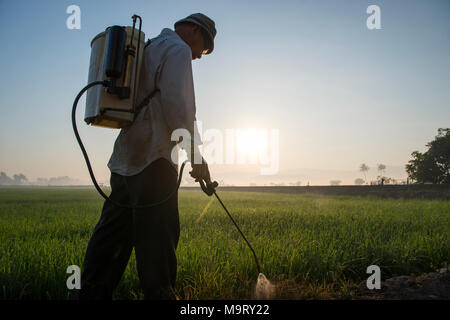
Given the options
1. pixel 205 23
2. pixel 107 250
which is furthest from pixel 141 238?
pixel 205 23

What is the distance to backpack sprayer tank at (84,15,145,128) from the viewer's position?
140 cm

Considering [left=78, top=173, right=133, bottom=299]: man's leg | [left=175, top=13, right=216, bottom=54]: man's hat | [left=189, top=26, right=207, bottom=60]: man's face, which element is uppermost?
[left=175, top=13, right=216, bottom=54]: man's hat

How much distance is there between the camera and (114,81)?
141 cm

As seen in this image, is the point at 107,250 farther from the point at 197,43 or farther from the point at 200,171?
the point at 197,43

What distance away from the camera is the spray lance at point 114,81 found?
140 cm

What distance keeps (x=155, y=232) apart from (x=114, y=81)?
0.92 meters

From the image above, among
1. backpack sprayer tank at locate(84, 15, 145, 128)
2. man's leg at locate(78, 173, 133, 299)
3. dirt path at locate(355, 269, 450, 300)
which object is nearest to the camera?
backpack sprayer tank at locate(84, 15, 145, 128)

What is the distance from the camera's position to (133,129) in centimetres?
155

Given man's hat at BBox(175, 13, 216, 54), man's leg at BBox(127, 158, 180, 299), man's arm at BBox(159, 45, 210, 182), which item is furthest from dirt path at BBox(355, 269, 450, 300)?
man's hat at BBox(175, 13, 216, 54)

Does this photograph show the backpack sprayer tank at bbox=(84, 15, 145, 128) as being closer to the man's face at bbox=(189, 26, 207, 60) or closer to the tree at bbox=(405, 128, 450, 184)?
the man's face at bbox=(189, 26, 207, 60)

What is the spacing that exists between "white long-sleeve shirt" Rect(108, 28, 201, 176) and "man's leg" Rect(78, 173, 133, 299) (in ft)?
0.74

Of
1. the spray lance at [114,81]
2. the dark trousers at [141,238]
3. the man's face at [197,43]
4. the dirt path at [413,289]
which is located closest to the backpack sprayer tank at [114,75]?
the spray lance at [114,81]
